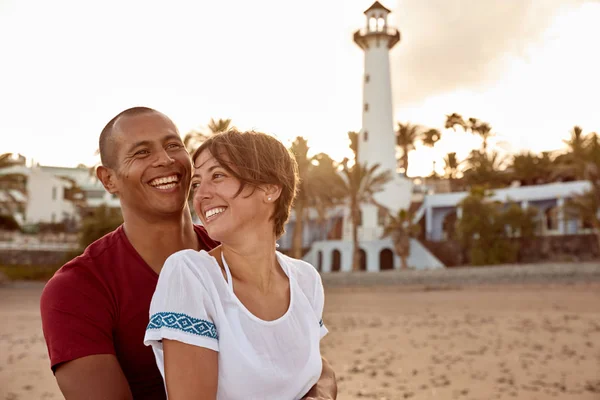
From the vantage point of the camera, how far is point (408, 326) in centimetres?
1480

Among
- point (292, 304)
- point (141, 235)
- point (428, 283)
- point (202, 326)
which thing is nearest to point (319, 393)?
point (292, 304)

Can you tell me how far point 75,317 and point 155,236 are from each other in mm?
602

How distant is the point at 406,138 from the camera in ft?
173

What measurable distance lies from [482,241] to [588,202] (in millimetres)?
5721

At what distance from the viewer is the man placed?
2.36 metres

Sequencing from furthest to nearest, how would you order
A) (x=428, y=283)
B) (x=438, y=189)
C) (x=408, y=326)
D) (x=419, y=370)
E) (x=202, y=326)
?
(x=438, y=189)
(x=428, y=283)
(x=408, y=326)
(x=419, y=370)
(x=202, y=326)

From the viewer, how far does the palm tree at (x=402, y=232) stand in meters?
36.2

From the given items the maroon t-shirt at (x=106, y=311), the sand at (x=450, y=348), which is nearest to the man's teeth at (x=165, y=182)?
the maroon t-shirt at (x=106, y=311)

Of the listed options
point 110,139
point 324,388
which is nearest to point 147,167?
point 110,139

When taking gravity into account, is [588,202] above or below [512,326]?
above

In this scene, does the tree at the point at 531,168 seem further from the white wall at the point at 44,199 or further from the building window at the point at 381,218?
the white wall at the point at 44,199

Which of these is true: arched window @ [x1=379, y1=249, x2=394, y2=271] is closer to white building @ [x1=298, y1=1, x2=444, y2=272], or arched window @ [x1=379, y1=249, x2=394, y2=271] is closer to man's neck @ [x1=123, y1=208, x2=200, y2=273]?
white building @ [x1=298, y1=1, x2=444, y2=272]

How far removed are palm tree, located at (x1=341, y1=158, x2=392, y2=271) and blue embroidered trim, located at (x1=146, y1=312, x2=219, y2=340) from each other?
33760 millimetres

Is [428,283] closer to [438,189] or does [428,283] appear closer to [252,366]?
[438,189]
